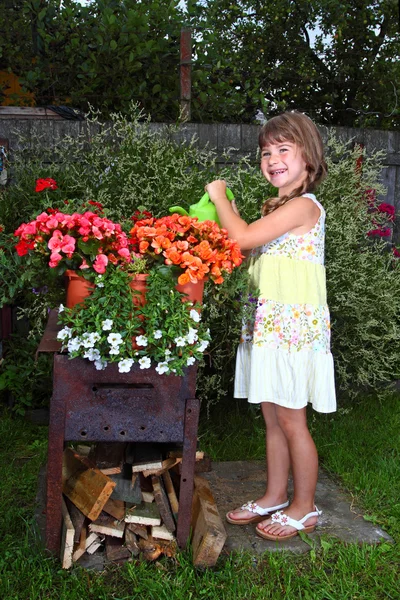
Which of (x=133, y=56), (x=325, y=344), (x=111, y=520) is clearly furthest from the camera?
(x=133, y=56)

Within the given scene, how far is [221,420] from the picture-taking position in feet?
11.8

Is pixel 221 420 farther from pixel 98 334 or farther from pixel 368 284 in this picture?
pixel 98 334

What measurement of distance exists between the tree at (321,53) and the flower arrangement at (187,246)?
5172mm

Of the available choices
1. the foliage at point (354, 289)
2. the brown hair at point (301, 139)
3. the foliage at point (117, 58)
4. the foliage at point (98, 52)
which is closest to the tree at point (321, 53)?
the foliage at point (117, 58)

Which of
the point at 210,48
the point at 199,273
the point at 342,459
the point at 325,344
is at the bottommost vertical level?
the point at 342,459

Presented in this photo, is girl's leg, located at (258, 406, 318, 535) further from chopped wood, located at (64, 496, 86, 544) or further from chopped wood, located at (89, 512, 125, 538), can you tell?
chopped wood, located at (64, 496, 86, 544)

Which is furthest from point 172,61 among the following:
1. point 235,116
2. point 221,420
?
point 221,420

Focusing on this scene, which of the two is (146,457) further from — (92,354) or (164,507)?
(92,354)

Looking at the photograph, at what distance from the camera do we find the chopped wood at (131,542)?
2.18 m

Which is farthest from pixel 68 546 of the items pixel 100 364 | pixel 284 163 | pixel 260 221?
pixel 284 163

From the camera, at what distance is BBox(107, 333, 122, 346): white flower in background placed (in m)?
1.87

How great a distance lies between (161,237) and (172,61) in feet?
11.0

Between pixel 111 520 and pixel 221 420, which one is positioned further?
pixel 221 420

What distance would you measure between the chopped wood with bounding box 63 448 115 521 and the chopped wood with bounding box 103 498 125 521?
7 centimetres
